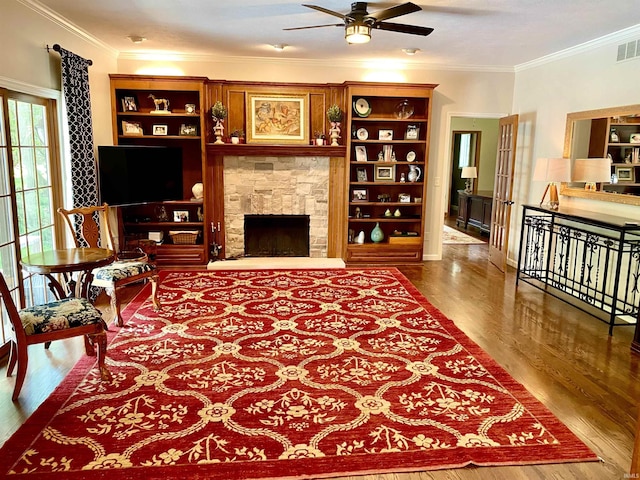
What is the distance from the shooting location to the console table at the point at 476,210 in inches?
366

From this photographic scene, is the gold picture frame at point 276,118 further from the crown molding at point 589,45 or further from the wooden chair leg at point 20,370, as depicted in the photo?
the wooden chair leg at point 20,370

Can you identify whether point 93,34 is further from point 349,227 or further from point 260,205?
point 349,227

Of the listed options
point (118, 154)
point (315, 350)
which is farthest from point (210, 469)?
point (118, 154)

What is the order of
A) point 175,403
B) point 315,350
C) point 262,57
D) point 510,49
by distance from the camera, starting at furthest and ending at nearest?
point 262,57
point 510,49
point 315,350
point 175,403

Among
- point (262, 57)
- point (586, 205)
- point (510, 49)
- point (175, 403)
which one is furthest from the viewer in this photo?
point (262, 57)

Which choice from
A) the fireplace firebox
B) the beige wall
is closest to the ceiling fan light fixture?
the beige wall

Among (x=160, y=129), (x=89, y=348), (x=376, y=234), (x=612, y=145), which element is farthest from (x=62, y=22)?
(x=612, y=145)

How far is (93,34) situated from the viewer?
5.33m

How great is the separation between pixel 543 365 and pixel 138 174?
493 centimetres

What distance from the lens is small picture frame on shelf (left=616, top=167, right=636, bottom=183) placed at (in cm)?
462

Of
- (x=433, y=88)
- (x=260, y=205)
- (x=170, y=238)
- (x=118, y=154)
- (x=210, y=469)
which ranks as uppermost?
(x=433, y=88)

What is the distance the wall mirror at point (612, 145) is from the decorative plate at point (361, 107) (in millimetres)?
2603

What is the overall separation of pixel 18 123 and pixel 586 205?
19.2 ft

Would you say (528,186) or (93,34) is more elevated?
(93,34)
